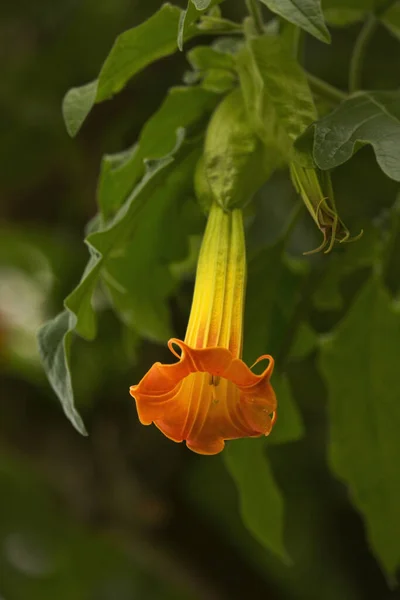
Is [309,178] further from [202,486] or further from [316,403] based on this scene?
[202,486]

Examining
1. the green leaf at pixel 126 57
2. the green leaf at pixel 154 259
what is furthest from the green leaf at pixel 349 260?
the green leaf at pixel 126 57

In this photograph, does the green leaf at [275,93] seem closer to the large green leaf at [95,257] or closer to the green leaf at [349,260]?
the large green leaf at [95,257]

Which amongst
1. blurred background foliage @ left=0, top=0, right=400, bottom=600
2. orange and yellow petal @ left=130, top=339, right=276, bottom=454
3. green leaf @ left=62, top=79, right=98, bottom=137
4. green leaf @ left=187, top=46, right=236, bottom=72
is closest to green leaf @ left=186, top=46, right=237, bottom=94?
green leaf @ left=187, top=46, right=236, bottom=72

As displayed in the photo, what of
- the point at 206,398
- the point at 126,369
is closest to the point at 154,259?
the point at 206,398

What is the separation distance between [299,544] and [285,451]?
0.58ft

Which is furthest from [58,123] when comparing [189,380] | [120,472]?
[189,380]

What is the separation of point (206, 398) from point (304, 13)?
0.22m

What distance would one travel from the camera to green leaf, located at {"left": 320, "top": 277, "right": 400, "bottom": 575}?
736 millimetres

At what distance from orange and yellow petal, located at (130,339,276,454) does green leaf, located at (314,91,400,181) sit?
12cm

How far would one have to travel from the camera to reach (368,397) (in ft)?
2.44

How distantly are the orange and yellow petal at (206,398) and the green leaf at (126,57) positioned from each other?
16cm

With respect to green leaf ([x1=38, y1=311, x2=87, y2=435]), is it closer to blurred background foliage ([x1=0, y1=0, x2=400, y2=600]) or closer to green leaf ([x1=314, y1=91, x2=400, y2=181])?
green leaf ([x1=314, y1=91, x2=400, y2=181])

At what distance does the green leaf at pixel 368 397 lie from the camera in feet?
2.42

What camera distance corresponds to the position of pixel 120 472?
4.05 ft
